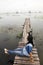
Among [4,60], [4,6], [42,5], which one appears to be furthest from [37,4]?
[4,60]

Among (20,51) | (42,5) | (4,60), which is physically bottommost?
(4,60)

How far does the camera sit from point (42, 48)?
1758 cm

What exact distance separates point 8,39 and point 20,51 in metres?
10.3

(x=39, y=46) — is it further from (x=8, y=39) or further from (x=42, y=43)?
(x=8, y=39)

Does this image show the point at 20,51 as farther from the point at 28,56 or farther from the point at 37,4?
the point at 37,4

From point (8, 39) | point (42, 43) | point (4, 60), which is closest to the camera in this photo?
point (4, 60)

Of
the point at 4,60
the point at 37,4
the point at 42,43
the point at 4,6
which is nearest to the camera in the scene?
the point at 4,60

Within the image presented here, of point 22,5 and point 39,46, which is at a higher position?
point 22,5

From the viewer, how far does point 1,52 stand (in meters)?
16.3

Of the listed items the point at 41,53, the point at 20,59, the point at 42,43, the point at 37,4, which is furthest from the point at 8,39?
the point at 37,4

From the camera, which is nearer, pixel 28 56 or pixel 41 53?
pixel 28 56

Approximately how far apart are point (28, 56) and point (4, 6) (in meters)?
65.8

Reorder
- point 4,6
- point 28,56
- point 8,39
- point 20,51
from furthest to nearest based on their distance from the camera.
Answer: point 4,6 → point 8,39 → point 28,56 → point 20,51

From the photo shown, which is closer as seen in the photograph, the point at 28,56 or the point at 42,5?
the point at 28,56
